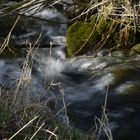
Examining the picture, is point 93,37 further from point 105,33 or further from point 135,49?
point 135,49

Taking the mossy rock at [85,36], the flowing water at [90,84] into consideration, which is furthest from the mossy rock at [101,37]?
the flowing water at [90,84]

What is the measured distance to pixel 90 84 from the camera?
5.91 meters

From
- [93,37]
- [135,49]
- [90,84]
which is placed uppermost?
[93,37]

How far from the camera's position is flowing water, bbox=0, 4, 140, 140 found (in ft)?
15.8

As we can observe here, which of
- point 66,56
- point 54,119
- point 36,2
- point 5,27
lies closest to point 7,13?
point 5,27

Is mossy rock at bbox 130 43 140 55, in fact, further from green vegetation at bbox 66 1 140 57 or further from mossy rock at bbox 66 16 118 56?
mossy rock at bbox 66 16 118 56

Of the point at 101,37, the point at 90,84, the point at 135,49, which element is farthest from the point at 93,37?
the point at 90,84

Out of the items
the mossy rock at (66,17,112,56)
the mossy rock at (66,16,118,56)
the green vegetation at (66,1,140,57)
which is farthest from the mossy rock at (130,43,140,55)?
the mossy rock at (66,17,112,56)

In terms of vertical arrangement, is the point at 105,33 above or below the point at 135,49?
above

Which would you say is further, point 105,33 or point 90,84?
point 105,33

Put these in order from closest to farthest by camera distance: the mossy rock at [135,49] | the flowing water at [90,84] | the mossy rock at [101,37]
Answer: the flowing water at [90,84], the mossy rock at [135,49], the mossy rock at [101,37]

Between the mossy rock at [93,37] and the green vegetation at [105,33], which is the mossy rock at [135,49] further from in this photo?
the mossy rock at [93,37]

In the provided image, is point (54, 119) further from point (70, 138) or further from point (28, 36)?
point (28, 36)

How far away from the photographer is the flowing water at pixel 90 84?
15.8ft
